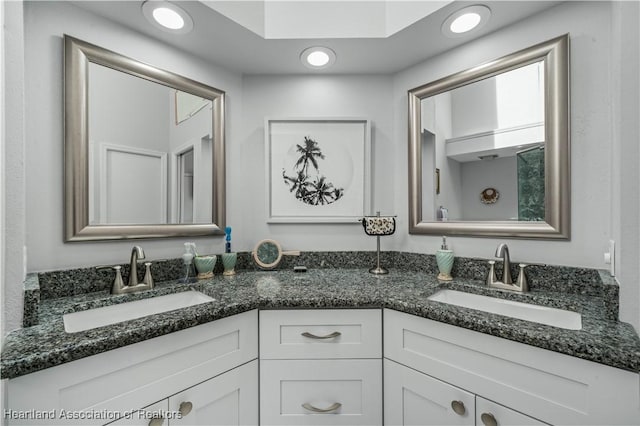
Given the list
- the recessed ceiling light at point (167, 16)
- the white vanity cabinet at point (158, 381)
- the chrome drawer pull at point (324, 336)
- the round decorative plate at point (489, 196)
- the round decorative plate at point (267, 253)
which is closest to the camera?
the white vanity cabinet at point (158, 381)

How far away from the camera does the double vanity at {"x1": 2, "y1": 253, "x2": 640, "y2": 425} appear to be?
0.73m

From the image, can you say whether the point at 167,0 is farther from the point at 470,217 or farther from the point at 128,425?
the point at 470,217

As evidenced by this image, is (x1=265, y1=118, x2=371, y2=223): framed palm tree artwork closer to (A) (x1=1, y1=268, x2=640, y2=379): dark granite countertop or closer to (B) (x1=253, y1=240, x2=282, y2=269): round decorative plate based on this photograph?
(B) (x1=253, y1=240, x2=282, y2=269): round decorative plate

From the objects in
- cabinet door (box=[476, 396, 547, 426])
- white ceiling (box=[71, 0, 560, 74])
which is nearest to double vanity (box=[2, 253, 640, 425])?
cabinet door (box=[476, 396, 547, 426])

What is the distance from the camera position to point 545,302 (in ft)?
3.56

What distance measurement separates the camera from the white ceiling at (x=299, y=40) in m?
1.25

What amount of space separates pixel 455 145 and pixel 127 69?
1.67 m

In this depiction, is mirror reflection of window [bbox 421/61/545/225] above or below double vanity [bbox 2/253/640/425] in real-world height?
above

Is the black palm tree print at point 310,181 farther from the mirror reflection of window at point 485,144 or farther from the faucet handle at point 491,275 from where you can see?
the faucet handle at point 491,275

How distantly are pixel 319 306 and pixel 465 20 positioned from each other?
1.46m

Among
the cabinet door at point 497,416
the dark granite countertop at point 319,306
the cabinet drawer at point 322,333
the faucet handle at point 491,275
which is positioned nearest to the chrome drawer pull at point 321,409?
the cabinet drawer at point 322,333

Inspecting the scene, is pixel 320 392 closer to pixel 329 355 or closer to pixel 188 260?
pixel 329 355

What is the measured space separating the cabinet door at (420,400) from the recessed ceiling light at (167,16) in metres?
1.74

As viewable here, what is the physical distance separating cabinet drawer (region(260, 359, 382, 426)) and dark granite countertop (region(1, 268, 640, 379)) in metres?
0.24
